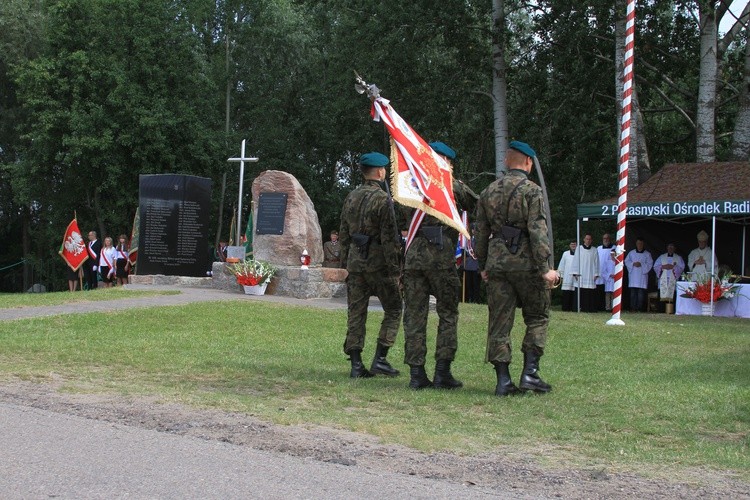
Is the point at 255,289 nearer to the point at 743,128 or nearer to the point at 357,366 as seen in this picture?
the point at 357,366

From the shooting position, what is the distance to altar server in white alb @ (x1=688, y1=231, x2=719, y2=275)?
2075 cm

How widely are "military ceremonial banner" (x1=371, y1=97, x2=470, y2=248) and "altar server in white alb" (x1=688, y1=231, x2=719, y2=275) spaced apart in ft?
43.4

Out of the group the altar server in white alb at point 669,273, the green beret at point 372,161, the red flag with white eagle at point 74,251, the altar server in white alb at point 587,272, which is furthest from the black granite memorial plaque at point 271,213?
the green beret at point 372,161

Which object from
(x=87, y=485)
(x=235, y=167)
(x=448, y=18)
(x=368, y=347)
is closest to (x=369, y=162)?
(x=368, y=347)

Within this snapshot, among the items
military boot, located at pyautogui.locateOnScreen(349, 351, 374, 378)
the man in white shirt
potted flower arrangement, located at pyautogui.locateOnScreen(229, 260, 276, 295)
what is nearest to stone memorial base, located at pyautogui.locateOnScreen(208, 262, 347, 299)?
potted flower arrangement, located at pyautogui.locateOnScreen(229, 260, 276, 295)

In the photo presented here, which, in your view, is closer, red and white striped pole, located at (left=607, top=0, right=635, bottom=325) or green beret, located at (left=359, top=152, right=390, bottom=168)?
green beret, located at (left=359, top=152, right=390, bottom=168)

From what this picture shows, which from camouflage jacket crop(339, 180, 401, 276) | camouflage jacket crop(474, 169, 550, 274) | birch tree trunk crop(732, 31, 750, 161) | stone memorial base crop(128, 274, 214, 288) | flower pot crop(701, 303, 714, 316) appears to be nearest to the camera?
camouflage jacket crop(474, 169, 550, 274)

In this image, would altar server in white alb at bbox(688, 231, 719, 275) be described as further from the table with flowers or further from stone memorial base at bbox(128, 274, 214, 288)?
stone memorial base at bbox(128, 274, 214, 288)

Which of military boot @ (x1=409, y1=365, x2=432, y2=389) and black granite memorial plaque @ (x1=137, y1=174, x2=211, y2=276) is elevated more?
Result: black granite memorial plaque @ (x1=137, y1=174, x2=211, y2=276)

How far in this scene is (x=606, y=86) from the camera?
32.1 metres

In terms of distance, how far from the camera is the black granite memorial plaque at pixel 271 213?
22812 mm

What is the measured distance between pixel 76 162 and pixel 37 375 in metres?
34.2

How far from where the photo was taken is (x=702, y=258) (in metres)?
20.9

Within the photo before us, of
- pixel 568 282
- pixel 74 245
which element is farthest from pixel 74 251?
pixel 568 282
